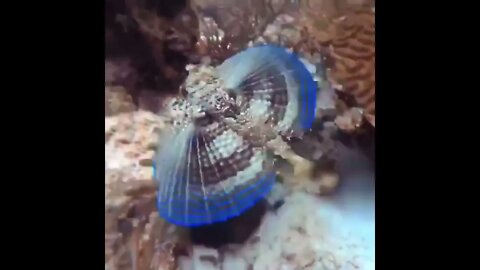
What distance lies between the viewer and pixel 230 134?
4.15ft

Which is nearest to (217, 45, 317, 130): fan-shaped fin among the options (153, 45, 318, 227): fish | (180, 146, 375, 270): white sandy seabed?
(153, 45, 318, 227): fish

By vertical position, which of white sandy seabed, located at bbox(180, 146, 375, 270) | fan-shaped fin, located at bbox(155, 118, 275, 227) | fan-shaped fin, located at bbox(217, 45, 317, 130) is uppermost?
fan-shaped fin, located at bbox(217, 45, 317, 130)

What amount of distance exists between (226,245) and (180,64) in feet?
1.27

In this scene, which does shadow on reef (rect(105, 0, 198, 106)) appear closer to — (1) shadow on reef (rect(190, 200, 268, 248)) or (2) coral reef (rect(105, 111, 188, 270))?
(2) coral reef (rect(105, 111, 188, 270))

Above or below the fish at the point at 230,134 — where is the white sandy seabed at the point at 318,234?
below

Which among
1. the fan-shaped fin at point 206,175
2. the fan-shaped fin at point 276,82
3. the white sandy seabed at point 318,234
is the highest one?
the fan-shaped fin at point 276,82

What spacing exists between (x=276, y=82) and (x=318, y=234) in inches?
12.9

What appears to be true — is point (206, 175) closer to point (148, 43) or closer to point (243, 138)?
point (243, 138)

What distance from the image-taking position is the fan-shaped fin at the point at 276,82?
49.4 inches

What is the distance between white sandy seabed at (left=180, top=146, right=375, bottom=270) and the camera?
1.24 metres

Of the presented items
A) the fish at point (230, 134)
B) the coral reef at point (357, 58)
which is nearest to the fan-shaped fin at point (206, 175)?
the fish at point (230, 134)

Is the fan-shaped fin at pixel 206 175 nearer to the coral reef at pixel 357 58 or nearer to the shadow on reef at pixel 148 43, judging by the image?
the shadow on reef at pixel 148 43
